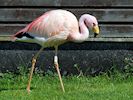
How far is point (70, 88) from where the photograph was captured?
784 centimetres

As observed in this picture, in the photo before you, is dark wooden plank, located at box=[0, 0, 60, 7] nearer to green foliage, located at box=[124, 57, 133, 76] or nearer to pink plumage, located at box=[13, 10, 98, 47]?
pink plumage, located at box=[13, 10, 98, 47]

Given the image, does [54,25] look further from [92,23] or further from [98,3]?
[98,3]

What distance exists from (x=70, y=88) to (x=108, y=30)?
4.76 feet

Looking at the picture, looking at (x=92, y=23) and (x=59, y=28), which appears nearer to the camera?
(x=59, y=28)

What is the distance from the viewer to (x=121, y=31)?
29.0 ft

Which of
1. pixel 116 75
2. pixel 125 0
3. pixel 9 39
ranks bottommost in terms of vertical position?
pixel 116 75

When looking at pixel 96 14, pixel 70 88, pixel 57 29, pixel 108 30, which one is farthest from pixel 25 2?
pixel 70 88

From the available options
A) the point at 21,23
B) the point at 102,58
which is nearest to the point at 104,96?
the point at 102,58

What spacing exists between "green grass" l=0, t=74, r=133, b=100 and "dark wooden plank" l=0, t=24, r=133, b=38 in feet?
2.23

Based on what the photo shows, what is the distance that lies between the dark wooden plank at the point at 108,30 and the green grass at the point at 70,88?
0.68m

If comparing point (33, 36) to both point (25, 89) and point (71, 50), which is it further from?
point (71, 50)

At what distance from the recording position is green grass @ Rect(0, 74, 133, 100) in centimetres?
710

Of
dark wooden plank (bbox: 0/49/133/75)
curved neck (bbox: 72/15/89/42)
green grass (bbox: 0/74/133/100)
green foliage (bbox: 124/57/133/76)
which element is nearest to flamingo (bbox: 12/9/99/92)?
curved neck (bbox: 72/15/89/42)

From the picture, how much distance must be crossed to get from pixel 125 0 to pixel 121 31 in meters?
0.50
